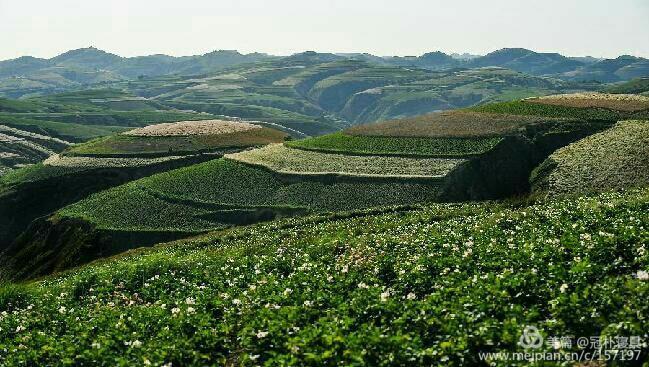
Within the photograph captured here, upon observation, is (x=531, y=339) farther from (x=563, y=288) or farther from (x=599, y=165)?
(x=599, y=165)

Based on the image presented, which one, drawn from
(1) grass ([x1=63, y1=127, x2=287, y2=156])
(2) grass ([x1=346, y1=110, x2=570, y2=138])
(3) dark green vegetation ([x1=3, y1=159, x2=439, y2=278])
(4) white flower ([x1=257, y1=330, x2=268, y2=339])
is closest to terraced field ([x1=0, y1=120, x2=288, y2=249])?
(1) grass ([x1=63, y1=127, x2=287, y2=156])

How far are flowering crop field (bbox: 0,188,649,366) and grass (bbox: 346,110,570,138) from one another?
5986 centimetres

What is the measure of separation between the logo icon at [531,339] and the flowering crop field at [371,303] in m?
0.21

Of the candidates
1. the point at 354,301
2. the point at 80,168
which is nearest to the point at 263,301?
the point at 354,301

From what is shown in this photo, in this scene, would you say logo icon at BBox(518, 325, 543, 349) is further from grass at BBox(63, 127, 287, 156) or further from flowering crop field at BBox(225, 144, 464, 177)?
grass at BBox(63, 127, 287, 156)

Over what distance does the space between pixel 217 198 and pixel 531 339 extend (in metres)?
71.4

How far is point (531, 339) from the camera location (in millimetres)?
14422

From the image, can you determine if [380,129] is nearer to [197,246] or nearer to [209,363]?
[197,246]

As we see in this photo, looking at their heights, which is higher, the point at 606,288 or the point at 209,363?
the point at 606,288

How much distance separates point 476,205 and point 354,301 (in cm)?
4301

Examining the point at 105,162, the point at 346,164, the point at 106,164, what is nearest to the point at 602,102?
the point at 346,164

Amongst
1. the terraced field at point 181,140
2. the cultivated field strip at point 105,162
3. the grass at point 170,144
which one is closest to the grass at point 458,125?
the grass at point 170,144

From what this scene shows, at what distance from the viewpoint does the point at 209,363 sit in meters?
17.9

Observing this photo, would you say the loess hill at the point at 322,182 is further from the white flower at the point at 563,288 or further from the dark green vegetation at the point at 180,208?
the white flower at the point at 563,288
